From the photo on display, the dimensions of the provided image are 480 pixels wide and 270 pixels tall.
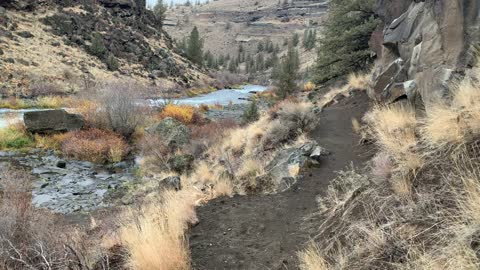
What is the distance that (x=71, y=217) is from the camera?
11.0 metres

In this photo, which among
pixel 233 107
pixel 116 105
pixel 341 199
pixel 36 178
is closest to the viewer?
pixel 341 199


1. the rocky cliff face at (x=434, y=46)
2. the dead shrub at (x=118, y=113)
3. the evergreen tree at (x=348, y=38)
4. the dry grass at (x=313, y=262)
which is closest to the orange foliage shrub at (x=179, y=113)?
the dead shrub at (x=118, y=113)

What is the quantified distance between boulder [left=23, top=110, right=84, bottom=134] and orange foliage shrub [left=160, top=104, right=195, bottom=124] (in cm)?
647

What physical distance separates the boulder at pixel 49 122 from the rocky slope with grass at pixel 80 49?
41.2 ft

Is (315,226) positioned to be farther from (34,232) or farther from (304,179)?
(34,232)

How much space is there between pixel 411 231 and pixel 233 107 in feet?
110

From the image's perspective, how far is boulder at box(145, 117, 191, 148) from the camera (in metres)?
19.0

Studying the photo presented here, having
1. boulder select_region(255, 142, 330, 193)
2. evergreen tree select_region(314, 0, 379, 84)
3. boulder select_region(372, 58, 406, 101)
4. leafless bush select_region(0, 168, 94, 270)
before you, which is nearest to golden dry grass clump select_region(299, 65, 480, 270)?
boulder select_region(255, 142, 330, 193)

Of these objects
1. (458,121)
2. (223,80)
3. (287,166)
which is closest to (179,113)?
(287,166)

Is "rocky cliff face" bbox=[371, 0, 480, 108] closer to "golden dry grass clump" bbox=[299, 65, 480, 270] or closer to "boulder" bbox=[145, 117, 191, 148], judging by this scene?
"golden dry grass clump" bbox=[299, 65, 480, 270]

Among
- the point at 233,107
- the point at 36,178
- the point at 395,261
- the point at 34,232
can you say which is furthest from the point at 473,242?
the point at 233,107

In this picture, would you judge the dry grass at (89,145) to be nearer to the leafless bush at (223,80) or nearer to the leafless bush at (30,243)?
the leafless bush at (30,243)

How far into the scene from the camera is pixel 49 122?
810 inches

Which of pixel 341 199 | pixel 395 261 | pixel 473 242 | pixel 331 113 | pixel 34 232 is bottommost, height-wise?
pixel 331 113
